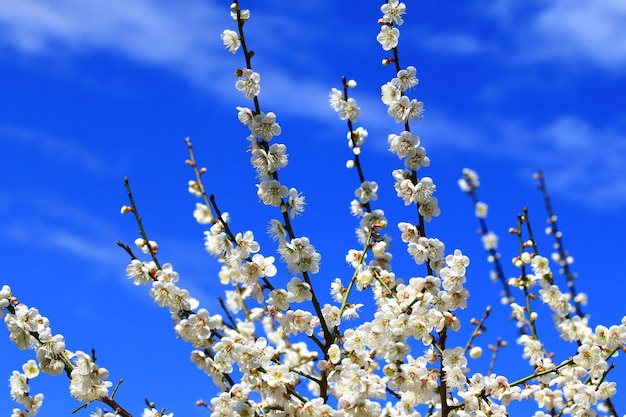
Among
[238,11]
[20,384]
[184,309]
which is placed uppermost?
[238,11]

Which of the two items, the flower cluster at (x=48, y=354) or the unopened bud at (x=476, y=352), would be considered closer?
the flower cluster at (x=48, y=354)

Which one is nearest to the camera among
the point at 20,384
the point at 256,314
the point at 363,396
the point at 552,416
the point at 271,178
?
the point at 363,396

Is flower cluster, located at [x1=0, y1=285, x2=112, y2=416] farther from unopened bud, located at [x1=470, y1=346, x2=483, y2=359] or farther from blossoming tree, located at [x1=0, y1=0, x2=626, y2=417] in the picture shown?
unopened bud, located at [x1=470, y1=346, x2=483, y2=359]

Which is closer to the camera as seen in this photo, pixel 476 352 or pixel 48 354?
pixel 48 354

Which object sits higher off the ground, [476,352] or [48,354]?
[476,352]

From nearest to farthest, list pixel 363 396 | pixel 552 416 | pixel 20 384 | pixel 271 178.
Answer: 1. pixel 363 396
2. pixel 271 178
3. pixel 20 384
4. pixel 552 416

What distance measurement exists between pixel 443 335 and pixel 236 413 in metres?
1.20

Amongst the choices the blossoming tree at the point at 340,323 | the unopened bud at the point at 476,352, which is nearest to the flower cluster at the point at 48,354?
the blossoming tree at the point at 340,323

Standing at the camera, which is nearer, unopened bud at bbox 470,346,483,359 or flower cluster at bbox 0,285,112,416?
flower cluster at bbox 0,285,112,416

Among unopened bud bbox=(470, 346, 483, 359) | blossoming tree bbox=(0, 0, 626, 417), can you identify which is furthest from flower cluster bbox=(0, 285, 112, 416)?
unopened bud bbox=(470, 346, 483, 359)

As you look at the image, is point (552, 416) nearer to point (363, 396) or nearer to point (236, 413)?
point (363, 396)

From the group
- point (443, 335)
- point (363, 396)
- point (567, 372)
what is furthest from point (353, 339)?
point (567, 372)

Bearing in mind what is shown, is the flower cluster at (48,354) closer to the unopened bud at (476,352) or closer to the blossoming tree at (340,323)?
the blossoming tree at (340,323)

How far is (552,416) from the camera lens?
164 inches
